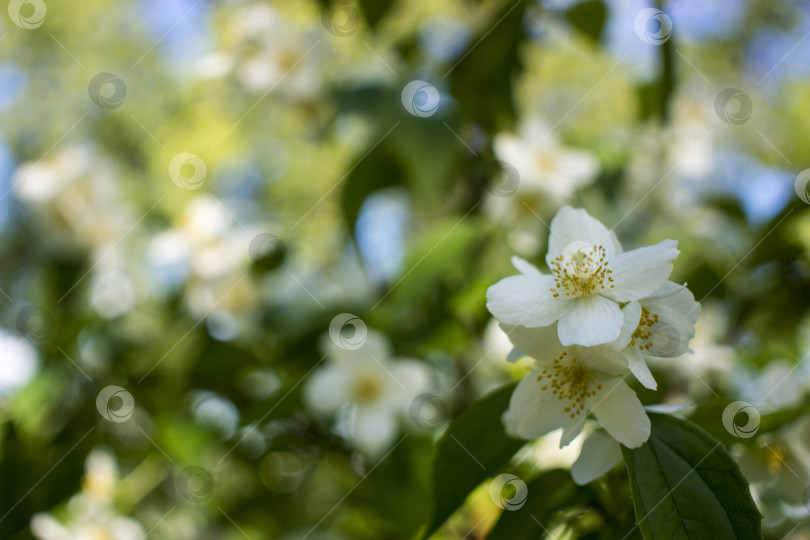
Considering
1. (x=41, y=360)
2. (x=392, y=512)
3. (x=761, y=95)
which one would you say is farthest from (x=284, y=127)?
(x=392, y=512)

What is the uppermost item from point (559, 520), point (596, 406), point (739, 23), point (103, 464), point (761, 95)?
point (739, 23)

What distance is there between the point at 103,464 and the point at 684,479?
114cm

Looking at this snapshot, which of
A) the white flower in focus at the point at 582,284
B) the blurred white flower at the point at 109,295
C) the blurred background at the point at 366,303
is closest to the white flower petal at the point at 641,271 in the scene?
the white flower in focus at the point at 582,284

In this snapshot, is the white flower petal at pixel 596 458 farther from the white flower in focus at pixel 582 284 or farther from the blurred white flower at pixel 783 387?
the blurred white flower at pixel 783 387

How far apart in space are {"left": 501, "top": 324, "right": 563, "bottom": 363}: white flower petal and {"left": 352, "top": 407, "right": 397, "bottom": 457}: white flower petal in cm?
49

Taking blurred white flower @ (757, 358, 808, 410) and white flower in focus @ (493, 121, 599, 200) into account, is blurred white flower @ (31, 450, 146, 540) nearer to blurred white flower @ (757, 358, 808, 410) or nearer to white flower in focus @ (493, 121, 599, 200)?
white flower in focus @ (493, 121, 599, 200)

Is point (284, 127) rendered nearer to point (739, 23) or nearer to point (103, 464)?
point (739, 23)

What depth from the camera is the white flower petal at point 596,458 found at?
51cm

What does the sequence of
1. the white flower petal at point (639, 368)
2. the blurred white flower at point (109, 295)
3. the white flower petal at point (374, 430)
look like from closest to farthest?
the white flower petal at point (639, 368), the white flower petal at point (374, 430), the blurred white flower at point (109, 295)

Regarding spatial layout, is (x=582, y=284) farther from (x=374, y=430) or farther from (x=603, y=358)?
(x=374, y=430)

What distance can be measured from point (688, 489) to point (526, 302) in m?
0.17

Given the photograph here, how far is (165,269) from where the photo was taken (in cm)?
147

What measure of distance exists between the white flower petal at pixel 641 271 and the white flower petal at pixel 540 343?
5cm

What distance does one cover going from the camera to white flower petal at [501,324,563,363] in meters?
0.49
